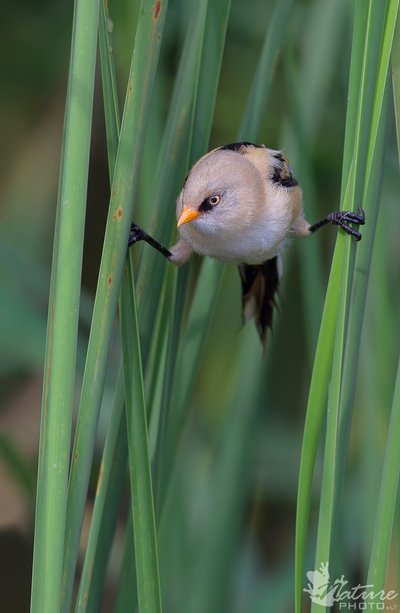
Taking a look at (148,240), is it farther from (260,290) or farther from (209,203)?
(260,290)

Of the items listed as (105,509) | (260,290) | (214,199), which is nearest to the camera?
(105,509)

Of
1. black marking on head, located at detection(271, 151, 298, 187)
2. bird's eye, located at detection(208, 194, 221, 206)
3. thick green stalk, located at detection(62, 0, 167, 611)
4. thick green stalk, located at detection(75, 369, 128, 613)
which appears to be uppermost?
black marking on head, located at detection(271, 151, 298, 187)

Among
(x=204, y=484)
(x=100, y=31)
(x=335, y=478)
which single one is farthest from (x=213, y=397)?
(x=100, y=31)

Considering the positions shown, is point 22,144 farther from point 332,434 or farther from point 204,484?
point 332,434

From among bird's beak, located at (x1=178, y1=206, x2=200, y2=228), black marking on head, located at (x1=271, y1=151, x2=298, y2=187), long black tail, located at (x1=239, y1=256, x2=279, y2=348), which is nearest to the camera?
bird's beak, located at (x1=178, y1=206, x2=200, y2=228)

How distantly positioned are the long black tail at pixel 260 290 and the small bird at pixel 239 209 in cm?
4

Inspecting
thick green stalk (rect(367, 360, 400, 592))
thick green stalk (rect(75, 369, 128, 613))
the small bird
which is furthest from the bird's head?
thick green stalk (rect(367, 360, 400, 592))

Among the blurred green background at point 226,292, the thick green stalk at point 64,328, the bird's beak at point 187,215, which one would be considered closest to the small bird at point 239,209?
the bird's beak at point 187,215

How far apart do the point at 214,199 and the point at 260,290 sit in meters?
0.37

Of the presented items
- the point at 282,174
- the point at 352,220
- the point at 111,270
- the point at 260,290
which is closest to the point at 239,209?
the point at 282,174

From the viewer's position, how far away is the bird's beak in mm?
1486

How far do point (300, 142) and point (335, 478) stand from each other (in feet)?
3.23

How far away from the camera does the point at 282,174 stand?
175 centimetres

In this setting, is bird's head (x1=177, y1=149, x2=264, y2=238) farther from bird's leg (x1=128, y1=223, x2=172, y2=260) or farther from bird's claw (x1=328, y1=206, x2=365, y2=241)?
bird's claw (x1=328, y1=206, x2=365, y2=241)
